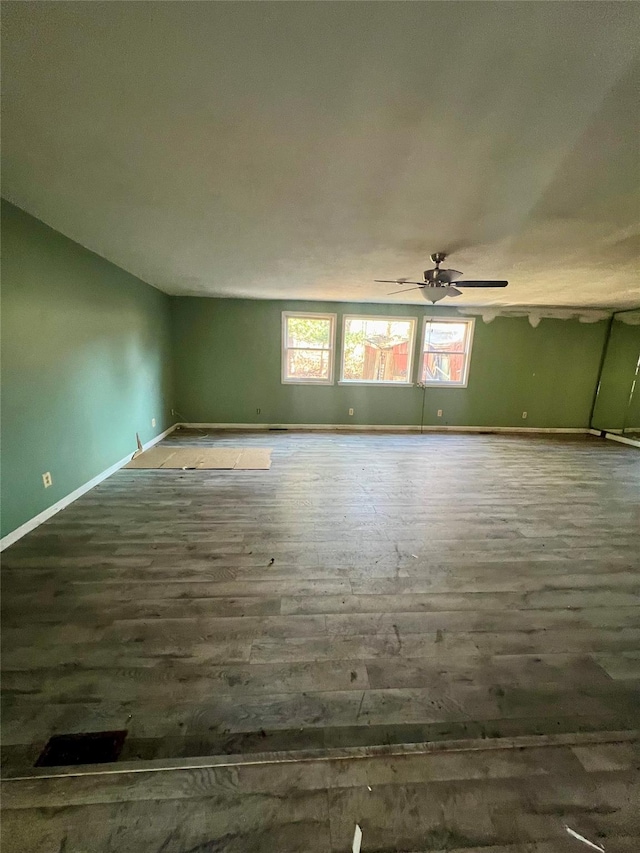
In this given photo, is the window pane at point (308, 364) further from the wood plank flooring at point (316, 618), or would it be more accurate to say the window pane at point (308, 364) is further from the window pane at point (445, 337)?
the wood plank flooring at point (316, 618)

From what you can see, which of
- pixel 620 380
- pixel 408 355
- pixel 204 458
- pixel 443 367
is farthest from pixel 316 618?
pixel 620 380

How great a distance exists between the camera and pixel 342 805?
108 cm

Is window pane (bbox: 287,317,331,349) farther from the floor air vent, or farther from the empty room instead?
the floor air vent

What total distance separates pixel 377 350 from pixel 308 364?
129 centimetres

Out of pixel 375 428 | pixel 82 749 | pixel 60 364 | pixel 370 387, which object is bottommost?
pixel 82 749

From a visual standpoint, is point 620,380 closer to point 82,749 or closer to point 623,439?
point 623,439

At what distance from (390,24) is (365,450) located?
14.5 ft

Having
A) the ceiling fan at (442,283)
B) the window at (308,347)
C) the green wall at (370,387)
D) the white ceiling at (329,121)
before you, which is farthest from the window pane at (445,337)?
the white ceiling at (329,121)

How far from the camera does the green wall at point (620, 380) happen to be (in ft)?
20.2

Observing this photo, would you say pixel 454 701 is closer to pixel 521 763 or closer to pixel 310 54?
pixel 521 763

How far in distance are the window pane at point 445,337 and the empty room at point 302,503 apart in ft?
7.85

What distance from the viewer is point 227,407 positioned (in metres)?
6.25

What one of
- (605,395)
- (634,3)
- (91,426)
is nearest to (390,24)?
(634,3)

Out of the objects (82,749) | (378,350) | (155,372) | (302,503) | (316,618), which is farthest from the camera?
(378,350)
